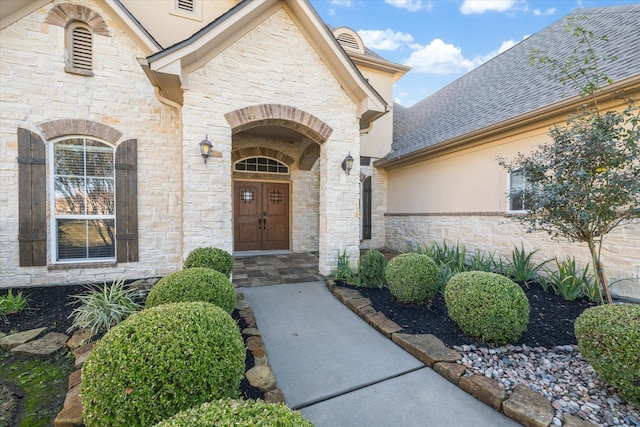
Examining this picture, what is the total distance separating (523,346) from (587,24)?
302 inches

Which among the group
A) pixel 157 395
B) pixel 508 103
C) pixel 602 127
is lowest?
pixel 157 395

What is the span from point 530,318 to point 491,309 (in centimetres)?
129

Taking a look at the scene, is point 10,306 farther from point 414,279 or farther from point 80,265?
point 414,279

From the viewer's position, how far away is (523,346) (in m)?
2.84

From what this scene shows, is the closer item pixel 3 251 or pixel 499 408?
pixel 499 408

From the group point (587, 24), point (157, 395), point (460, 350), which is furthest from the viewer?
point (587, 24)

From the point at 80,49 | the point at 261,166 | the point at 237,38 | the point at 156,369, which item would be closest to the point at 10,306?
the point at 156,369

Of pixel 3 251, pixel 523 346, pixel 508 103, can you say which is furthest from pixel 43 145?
pixel 508 103

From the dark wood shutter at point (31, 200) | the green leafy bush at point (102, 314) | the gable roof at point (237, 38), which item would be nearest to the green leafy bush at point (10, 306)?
the green leafy bush at point (102, 314)

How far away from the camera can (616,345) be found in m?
1.97

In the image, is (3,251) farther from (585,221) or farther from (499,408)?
(585,221)

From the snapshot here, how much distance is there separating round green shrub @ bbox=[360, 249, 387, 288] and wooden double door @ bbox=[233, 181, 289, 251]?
4.24 metres

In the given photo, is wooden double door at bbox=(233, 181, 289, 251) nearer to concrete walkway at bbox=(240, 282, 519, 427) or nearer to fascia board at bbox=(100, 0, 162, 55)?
fascia board at bbox=(100, 0, 162, 55)

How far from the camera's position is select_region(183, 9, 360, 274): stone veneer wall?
457cm
